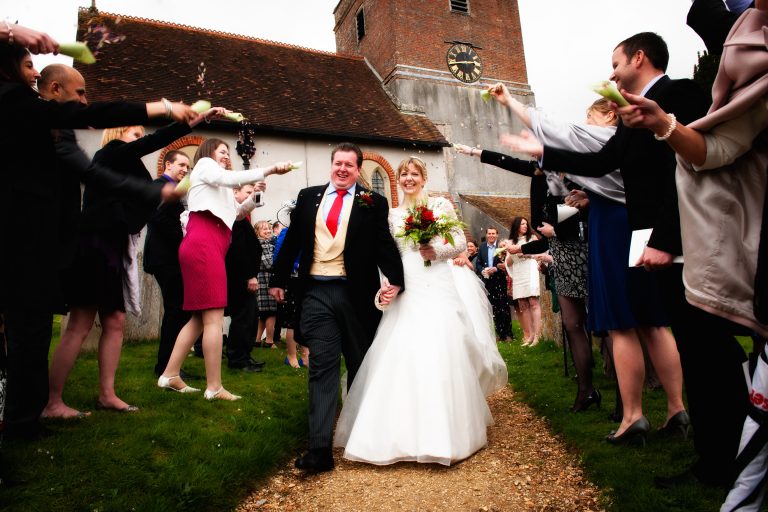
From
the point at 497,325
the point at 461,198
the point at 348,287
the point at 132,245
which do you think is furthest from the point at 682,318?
the point at 461,198

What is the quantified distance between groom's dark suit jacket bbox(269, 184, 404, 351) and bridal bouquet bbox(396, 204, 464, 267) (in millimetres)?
221

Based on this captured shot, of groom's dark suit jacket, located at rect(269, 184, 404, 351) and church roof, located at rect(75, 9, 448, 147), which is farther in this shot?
church roof, located at rect(75, 9, 448, 147)

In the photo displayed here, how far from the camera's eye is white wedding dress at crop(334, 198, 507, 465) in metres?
3.79

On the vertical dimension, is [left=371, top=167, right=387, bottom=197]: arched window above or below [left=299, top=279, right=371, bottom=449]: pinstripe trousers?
above

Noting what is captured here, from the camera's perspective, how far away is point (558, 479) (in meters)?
3.54

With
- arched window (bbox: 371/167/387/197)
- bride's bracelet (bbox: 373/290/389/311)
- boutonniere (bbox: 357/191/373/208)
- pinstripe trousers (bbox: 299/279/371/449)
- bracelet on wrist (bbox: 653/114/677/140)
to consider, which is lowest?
pinstripe trousers (bbox: 299/279/371/449)

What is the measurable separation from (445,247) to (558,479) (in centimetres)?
215

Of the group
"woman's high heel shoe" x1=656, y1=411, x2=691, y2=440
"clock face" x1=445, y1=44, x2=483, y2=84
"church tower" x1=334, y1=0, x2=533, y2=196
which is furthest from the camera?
"clock face" x1=445, y1=44, x2=483, y2=84

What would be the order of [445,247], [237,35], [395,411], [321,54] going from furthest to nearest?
[321,54] < [237,35] < [445,247] < [395,411]

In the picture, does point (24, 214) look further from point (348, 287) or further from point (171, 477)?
point (348, 287)

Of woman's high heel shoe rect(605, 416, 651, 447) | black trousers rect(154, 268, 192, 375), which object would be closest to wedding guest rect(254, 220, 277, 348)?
black trousers rect(154, 268, 192, 375)

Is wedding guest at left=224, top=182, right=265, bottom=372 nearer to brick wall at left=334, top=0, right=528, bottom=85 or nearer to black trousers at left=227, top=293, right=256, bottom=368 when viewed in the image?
black trousers at left=227, top=293, right=256, bottom=368

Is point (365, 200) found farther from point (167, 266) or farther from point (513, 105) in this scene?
point (167, 266)

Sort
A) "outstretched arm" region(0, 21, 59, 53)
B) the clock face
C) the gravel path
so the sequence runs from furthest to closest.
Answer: the clock face
the gravel path
"outstretched arm" region(0, 21, 59, 53)
